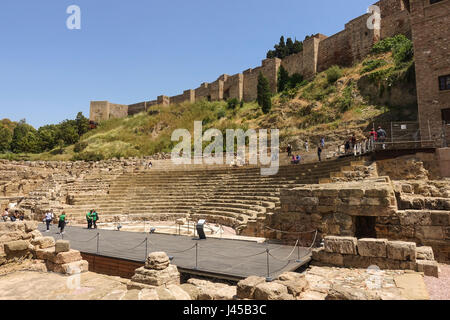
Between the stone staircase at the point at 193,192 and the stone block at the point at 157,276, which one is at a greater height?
the stone staircase at the point at 193,192

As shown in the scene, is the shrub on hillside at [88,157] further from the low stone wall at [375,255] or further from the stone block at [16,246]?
the low stone wall at [375,255]

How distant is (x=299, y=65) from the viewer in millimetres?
41406

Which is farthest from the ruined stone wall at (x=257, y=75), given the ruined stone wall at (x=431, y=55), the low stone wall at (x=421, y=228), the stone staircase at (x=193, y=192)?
the low stone wall at (x=421, y=228)

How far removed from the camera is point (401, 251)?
258 inches

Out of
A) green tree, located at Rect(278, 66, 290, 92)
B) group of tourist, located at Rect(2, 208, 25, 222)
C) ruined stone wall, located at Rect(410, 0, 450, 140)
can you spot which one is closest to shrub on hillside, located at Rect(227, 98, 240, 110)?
green tree, located at Rect(278, 66, 290, 92)

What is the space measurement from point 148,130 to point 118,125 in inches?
364

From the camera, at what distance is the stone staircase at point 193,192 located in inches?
599

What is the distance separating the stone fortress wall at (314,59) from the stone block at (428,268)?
20.1 metres

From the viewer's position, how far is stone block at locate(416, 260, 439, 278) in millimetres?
6147

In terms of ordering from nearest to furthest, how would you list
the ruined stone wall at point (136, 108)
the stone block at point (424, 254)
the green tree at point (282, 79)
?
the stone block at point (424, 254)
the green tree at point (282, 79)
the ruined stone wall at point (136, 108)

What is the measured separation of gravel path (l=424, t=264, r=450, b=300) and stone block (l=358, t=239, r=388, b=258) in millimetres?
974

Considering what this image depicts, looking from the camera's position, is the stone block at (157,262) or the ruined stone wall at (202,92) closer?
the stone block at (157,262)

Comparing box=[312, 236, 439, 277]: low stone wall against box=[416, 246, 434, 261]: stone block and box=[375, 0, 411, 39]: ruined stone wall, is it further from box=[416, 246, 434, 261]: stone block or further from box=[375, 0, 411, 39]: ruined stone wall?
box=[375, 0, 411, 39]: ruined stone wall
